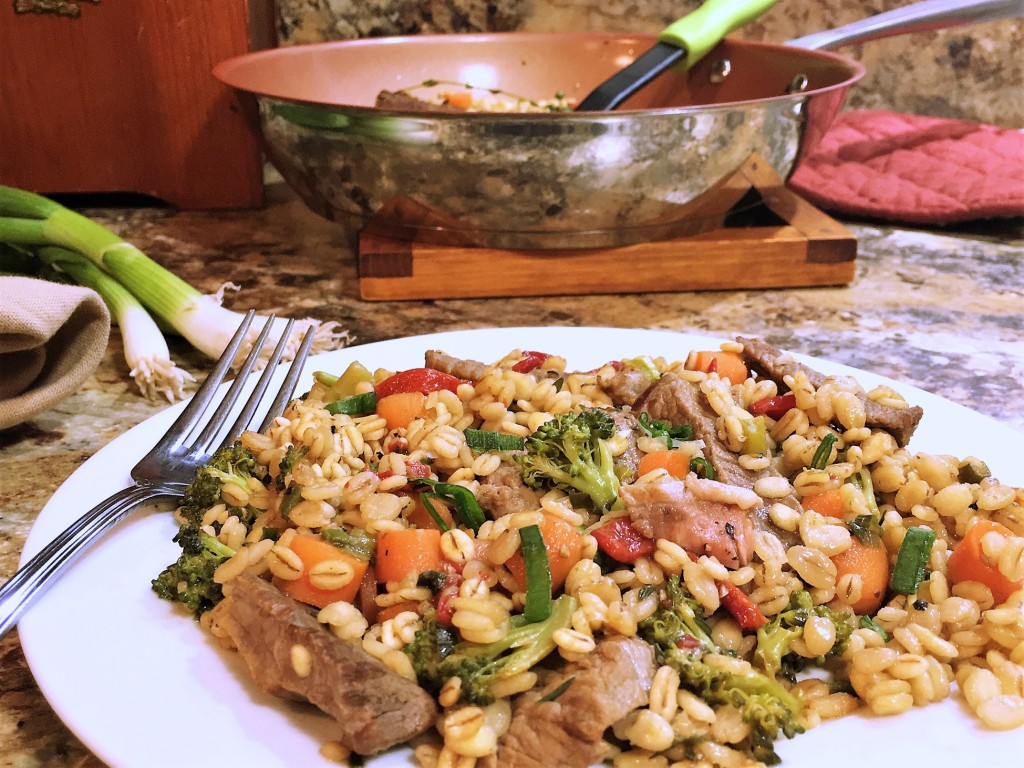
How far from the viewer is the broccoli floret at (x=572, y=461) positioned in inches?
61.8

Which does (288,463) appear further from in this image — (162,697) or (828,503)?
(828,503)

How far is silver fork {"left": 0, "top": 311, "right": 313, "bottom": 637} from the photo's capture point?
1.32 m

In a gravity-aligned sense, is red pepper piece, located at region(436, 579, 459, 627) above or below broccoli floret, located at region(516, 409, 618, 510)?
below

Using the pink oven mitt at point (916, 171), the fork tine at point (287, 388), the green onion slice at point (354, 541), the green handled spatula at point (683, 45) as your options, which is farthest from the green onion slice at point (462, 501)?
the pink oven mitt at point (916, 171)

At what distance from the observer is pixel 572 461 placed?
1.57 meters

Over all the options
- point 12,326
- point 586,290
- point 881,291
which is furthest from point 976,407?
point 12,326

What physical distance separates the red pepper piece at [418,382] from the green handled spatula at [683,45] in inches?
61.5

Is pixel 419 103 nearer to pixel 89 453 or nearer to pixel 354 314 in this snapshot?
pixel 354 314

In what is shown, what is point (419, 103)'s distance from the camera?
3127 mm

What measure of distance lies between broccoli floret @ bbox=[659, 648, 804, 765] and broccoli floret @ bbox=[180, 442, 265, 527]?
2.66 feet

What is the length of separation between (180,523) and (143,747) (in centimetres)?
57

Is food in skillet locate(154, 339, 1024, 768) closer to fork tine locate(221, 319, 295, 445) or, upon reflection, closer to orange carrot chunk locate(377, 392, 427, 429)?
orange carrot chunk locate(377, 392, 427, 429)

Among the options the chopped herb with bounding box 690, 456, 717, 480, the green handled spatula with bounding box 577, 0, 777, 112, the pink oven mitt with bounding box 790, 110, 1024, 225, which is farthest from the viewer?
the pink oven mitt with bounding box 790, 110, 1024, 225

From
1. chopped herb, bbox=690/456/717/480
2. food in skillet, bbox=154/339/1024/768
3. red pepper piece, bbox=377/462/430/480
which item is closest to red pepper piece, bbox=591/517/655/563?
food in skillet, bbox=154/339/1024/768
